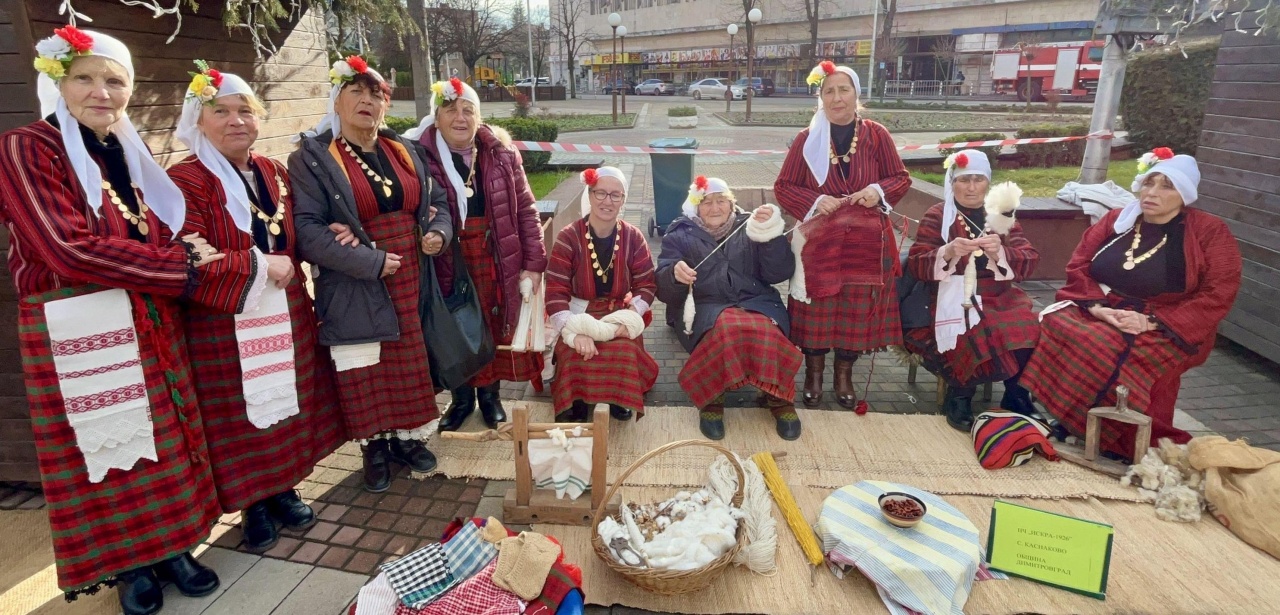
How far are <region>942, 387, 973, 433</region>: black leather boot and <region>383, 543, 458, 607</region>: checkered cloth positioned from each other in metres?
3.19

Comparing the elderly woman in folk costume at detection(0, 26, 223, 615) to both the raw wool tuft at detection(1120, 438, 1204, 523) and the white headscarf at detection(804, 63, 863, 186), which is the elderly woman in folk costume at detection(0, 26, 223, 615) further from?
the raw wool tuft at detection(1120, 438, 1204, 523)

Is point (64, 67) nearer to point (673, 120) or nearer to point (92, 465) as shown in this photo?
point (92, 465)

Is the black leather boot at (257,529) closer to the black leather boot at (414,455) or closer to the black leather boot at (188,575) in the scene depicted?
the black leather boot at (188,575)

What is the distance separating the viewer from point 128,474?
103 inches

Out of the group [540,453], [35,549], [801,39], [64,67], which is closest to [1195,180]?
[540,453]

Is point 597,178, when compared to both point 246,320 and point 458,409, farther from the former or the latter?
point 246,320

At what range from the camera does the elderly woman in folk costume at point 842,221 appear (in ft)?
13.8

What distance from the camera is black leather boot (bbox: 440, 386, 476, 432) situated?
423 centimetres

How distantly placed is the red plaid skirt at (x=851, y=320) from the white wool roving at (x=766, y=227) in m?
0.59

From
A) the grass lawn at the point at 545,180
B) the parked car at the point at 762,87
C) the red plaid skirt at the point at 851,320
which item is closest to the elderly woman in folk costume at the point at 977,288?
the red plaid skirt at the point at 851,320

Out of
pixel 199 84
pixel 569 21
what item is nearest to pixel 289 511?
pixel 199 84

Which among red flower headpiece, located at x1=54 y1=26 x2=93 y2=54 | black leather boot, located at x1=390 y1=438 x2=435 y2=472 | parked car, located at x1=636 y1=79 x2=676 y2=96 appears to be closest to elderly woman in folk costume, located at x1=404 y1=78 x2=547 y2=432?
black leather boot, located at x1=390 y1=438 x2=435 y2=472

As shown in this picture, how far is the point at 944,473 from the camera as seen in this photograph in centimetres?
380

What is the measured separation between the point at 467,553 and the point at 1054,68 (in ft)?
111
